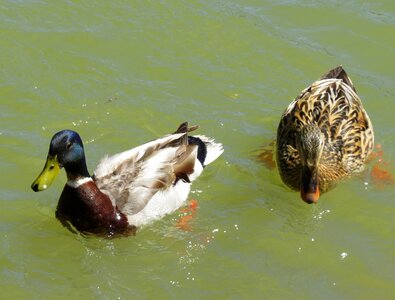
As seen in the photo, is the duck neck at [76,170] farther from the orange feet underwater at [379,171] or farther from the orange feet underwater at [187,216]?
the orange feet underwater at [379,171]

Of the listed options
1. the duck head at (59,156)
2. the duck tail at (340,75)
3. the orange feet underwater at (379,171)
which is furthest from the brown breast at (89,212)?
the duck tail at (340,75)

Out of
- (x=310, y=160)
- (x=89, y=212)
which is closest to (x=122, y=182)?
(x=89, y=212)

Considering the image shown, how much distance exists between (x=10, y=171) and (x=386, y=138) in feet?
12.6

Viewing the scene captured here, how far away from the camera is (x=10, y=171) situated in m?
8.17

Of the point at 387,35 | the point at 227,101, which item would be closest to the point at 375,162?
the point at 227,101

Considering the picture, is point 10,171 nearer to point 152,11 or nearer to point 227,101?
point 227,101

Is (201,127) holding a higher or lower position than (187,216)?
higher

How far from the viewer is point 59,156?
7.34 metres

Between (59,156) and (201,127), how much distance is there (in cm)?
214

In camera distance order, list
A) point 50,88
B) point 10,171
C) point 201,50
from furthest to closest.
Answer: point 201,50 → point 50,88 → point 10,171

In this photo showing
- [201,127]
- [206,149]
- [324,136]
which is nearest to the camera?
[324,136]

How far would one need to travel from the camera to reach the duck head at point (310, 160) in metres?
7.75

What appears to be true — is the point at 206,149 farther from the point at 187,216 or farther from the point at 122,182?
the point at 122,182

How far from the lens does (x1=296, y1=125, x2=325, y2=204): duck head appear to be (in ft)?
25.4
